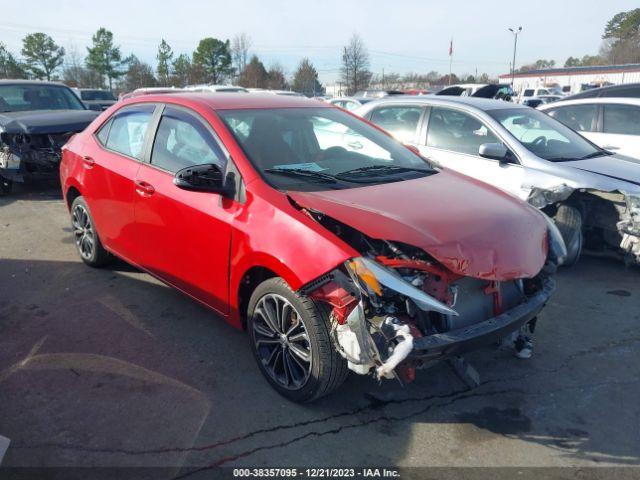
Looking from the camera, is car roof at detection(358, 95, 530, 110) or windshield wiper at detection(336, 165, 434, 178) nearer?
windshield wiper at detection(336, 165, 434, 178)

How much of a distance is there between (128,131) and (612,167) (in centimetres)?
490

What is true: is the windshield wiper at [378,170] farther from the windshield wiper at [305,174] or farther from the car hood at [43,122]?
the car hood at [43,122]

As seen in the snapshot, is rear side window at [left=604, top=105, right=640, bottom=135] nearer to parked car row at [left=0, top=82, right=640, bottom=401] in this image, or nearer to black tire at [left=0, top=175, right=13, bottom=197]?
parked car row at [left=0, top=82, right=640, bottom=401]

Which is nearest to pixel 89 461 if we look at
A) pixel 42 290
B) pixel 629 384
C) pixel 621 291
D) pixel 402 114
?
pixel 42 290

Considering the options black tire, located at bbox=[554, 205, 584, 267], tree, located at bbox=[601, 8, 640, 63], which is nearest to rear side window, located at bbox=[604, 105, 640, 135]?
black tire, located at bbox=[554, 205, 584, 267]

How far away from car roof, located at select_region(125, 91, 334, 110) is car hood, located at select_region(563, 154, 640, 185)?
293cm

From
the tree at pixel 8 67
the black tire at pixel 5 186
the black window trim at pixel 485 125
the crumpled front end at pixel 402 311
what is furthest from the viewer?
the tree at pixel 8 67

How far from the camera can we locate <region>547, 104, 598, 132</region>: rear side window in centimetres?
782

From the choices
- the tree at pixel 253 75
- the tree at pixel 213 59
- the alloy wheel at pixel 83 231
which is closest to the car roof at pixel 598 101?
the alloy wheel at pixel 83 231

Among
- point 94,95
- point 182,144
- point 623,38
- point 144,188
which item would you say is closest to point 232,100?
point 182,144

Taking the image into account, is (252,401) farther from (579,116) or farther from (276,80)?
(276,80)

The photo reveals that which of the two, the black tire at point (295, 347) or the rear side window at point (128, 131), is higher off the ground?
the rear side window at point (128, 131)

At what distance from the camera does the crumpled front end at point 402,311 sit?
256 centimetres

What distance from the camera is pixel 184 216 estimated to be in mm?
3566
